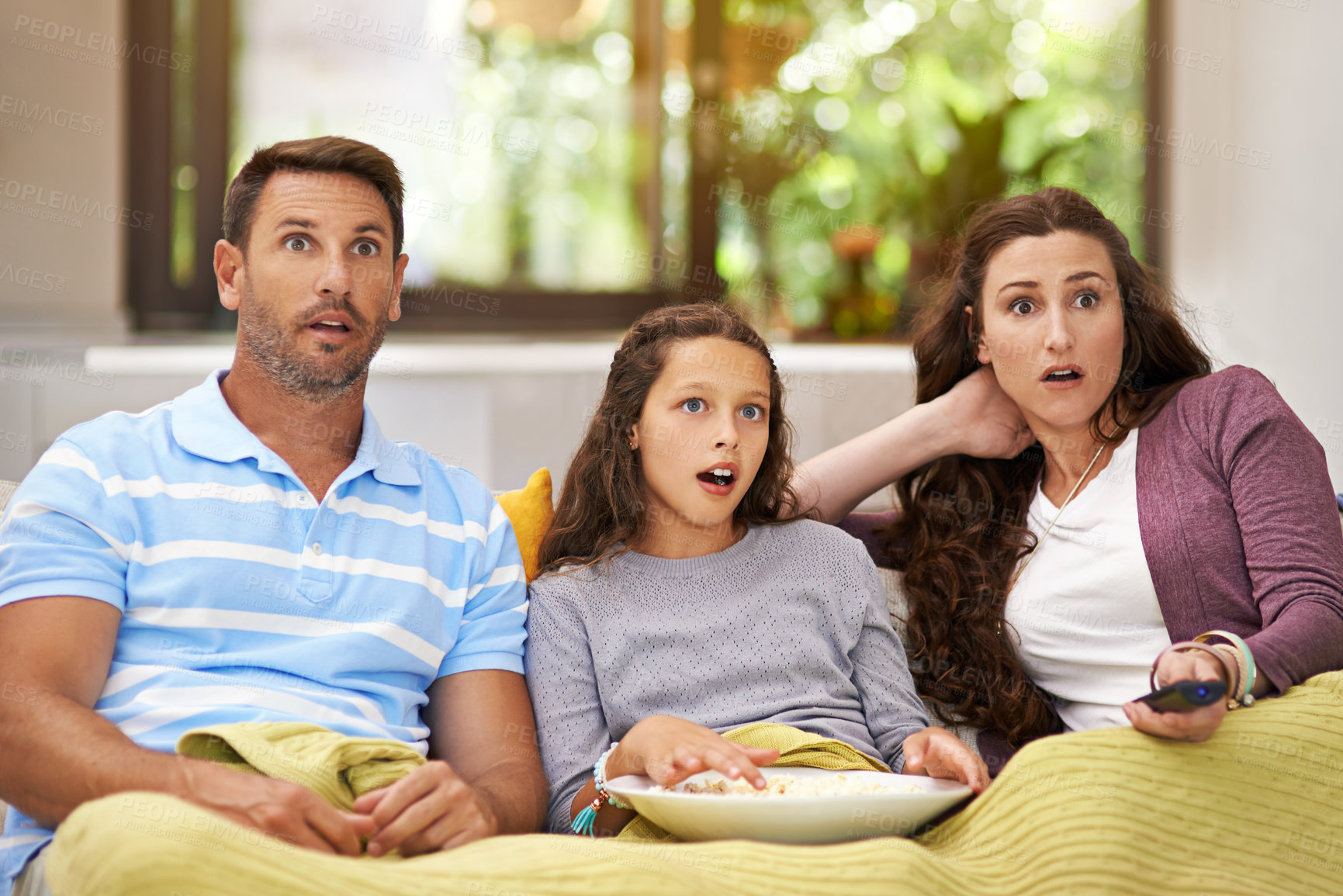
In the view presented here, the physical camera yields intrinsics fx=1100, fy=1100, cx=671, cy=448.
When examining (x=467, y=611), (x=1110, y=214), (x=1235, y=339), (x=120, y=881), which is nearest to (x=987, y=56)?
(x=1110, y=214)

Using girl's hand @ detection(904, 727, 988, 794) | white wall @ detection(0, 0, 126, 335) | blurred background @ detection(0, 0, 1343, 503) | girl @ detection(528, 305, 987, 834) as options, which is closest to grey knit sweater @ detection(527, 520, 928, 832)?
girl @ detection(528, 305, 987, 834)

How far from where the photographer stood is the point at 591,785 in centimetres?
140

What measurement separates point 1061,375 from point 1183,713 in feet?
2.09

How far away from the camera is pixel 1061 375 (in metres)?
1.70

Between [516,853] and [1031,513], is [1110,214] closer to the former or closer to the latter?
[1031,513]

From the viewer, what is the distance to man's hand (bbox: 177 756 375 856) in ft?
3.54

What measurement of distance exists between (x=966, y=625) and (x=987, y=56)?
2799 millimetres

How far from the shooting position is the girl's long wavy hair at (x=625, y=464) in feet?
5.49

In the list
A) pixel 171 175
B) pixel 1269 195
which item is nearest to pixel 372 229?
pixel 171 175

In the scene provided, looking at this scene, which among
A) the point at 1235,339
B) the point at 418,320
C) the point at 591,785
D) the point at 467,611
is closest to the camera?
the point at 591,785

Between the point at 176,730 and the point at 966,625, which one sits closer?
the point at 176,730

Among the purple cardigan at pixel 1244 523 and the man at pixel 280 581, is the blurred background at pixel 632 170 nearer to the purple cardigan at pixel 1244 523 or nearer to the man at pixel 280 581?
the purple cardigan at pixel 1244 523

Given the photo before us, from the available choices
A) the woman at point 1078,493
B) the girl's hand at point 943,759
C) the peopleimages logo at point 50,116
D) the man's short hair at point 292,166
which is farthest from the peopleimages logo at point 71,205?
the girl's hand at point 943,759

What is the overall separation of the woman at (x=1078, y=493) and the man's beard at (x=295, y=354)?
0.78 m
